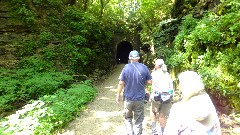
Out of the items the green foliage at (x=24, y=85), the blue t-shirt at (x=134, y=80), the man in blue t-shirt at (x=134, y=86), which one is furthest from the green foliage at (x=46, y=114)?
the blue t-shirt at (x=134, y=80)

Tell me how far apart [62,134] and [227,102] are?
4582mm

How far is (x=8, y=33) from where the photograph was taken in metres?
11.4

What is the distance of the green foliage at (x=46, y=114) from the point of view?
4.73 m

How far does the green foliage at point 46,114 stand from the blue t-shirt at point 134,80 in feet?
6.84

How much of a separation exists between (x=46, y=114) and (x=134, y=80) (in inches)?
108

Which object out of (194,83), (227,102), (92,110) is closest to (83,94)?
(92,110)

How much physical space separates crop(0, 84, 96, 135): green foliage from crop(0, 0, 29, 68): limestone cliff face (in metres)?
4.09

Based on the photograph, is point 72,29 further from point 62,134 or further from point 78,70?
point 62,134

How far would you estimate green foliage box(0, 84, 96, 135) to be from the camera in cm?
473

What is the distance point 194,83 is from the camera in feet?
7.12

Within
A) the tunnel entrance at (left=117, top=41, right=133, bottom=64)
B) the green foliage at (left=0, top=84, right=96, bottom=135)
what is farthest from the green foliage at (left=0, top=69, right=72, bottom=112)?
the tunnel entrance at (left=117, top=41, right=133, bottom=64)

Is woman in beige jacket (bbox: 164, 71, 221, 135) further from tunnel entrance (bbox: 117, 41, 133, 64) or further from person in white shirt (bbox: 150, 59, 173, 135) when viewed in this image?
tunnel entrance (bbox: 117, 41, 133, 64)

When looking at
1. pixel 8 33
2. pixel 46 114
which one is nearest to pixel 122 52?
pixel 8 33

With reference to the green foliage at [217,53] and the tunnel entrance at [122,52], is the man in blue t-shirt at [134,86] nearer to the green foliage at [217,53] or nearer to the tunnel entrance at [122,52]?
the green foliage at [217,53]
